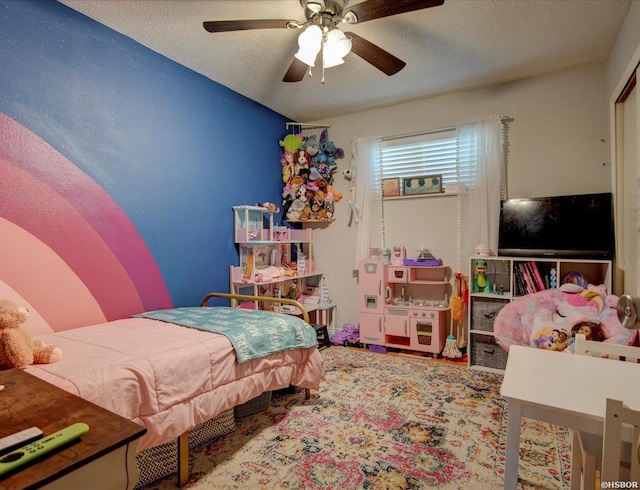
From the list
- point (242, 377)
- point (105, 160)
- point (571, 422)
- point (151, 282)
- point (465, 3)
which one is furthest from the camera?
point (151, 282)

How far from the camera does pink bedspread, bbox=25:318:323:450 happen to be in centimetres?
147

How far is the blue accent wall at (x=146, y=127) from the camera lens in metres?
2.13

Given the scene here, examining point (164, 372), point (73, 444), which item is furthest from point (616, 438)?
point (164, 372)

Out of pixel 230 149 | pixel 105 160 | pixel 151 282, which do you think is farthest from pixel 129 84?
pixel 151 282

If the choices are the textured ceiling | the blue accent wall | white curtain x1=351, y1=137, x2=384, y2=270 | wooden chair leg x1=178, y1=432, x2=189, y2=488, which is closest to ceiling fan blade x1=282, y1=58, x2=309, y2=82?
the textured ceiling

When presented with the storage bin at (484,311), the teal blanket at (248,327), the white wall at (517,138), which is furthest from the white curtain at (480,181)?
the teal blanket at (248,327)

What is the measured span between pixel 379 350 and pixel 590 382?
2.65m

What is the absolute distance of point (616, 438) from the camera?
2.85 ft

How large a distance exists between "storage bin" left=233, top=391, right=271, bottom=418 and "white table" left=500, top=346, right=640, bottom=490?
5.52 ft

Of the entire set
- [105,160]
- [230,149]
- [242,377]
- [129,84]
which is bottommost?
[242,377]

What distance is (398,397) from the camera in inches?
103

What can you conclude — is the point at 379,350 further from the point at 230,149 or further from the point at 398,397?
the point at 230,149

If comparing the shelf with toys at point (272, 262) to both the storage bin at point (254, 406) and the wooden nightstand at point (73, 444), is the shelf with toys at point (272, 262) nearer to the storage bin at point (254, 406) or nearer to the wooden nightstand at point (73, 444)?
the storage bin at point (254, 406)

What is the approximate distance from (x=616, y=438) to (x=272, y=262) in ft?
10.6
